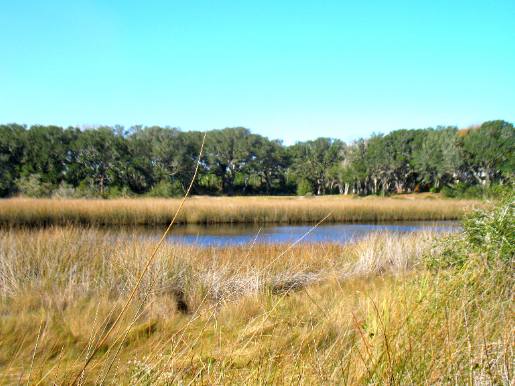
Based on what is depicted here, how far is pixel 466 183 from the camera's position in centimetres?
4816

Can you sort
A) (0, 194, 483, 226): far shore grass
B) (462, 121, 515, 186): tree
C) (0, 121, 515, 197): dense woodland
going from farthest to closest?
(462, 121, 515, 186): tree < (0, 121, 515, 197): dense woodland < (0, 194, 483, 226): far shore grass

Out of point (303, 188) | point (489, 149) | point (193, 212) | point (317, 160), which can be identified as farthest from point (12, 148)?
point (489, 149)

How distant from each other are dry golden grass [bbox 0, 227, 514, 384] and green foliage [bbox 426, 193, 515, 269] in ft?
1.44

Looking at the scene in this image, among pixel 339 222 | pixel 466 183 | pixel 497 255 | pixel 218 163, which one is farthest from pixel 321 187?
pixel 497 255

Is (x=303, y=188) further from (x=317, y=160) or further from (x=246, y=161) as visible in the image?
(x=246, y=161)

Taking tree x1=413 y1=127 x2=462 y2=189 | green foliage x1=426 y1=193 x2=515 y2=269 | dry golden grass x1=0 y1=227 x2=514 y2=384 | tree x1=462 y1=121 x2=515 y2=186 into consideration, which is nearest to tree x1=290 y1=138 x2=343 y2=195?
tree x1=413 y1=127 x2=462 y2=189

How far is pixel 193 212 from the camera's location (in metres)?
19.4

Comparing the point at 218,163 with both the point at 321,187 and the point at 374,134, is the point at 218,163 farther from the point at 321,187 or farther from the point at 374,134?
the point at 374,134

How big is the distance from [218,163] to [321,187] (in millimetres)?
16365

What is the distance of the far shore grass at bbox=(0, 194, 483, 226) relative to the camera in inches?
616

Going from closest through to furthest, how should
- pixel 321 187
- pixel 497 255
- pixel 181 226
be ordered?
pixel 497 255
pixel 181 226
pixel 321 187

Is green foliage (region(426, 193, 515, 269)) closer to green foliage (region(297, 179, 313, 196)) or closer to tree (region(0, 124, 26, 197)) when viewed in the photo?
tree (region(0, 124, 26, 197))

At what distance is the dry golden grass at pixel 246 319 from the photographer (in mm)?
1657

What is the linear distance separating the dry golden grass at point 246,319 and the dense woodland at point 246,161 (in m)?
23.2
